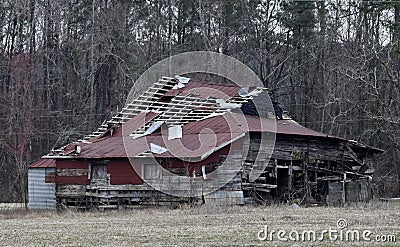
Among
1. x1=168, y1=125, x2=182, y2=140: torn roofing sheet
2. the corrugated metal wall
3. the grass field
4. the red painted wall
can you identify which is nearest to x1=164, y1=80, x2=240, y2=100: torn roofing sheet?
x1=168, y1=125, x2=182, y2=140: torn roofing sheet

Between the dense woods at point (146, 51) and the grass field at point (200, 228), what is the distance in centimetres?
2385

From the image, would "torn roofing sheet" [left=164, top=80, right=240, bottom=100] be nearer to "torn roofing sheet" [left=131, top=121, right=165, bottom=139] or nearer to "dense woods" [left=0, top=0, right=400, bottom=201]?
"torn roofing sheet" [left=131, top=121, right=165, bottom=139]

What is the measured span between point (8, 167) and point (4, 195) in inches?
131

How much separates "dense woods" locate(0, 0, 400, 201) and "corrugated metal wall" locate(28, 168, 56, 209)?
35.1 feet

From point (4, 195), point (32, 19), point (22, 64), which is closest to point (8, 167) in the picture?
point (4, 195)

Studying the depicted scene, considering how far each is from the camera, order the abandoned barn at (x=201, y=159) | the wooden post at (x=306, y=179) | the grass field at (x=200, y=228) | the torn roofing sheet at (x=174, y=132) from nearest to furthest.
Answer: the grass field at (x=200, y=228) < the abandoned barn at (x=201, y=159) < the torn roofing sheet at (x=174, y=132) < the wooden post at (x=306, y=179)

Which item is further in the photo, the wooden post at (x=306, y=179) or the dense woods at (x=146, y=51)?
the dense woods at (x=146, y=51)

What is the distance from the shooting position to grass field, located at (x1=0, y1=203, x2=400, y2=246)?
52.4ft

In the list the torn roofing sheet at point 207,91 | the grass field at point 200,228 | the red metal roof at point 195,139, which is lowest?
the grass field at point 200,228

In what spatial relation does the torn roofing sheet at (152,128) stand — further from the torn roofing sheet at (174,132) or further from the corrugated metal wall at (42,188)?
the corrugated metal wall at (42,188)

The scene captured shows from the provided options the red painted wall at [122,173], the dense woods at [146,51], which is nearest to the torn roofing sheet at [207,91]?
the red painted wall at [122,173]

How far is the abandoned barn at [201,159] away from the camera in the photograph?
30406 mm

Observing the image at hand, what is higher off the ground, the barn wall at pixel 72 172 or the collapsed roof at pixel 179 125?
the collapsed roof at pixel 179 125

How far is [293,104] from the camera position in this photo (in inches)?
1971
